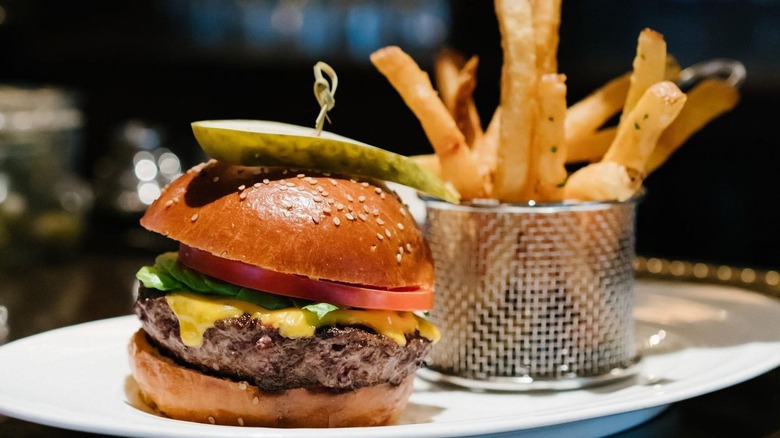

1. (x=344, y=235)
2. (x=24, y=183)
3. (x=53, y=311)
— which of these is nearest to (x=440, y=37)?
(x=24, y=183)

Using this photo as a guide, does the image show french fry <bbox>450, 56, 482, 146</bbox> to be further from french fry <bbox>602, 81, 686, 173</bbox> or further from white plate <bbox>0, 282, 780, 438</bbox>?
white plate <bbox>0, 282, 780, 438</bbox>

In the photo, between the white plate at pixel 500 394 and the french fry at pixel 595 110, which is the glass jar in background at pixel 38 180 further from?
the french fry at pixel 595 110

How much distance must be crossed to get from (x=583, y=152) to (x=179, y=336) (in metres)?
1.07

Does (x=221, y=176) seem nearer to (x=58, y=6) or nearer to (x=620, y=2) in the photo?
(x=620, y=2)

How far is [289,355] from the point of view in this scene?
171 cm

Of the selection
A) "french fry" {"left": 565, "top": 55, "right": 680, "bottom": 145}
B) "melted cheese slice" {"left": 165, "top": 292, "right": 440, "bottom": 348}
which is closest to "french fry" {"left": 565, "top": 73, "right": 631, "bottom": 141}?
"french fry" {"left": 565, "top": 55, "right": 680, "bottom": 145}

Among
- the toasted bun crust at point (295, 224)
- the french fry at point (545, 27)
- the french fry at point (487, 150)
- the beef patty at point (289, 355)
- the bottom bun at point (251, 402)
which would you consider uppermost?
the french fry at point (545, 27)

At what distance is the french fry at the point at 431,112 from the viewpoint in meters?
2.12

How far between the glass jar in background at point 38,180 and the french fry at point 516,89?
2349 mm

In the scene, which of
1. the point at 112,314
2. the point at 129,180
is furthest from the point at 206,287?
the point at 129,180

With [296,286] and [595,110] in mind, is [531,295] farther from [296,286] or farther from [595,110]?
[296,286]

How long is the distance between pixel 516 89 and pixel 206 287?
0.77 metres

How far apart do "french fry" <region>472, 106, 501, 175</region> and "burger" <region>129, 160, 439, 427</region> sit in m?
0.46

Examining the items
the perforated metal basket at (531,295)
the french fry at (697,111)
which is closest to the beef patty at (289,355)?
the perforated metal basket at (531,295)
